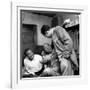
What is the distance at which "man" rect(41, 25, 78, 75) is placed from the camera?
164 centimetres

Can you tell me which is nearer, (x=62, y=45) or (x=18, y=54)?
(x=18, y=54)

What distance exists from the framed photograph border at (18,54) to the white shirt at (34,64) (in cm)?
7

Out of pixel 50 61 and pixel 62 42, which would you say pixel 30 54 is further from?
pixel 62 42

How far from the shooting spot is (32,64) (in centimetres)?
160

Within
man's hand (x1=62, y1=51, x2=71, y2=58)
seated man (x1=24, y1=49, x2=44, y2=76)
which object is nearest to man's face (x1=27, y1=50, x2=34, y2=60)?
seated man (x1=24, y1=49, x2=44, y2=76)

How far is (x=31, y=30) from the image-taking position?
160 cm

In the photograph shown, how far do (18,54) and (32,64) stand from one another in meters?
0.14

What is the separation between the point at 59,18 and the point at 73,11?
0.45ft

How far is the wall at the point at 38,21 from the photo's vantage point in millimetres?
1595

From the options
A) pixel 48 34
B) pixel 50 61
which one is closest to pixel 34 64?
pixel 50 61

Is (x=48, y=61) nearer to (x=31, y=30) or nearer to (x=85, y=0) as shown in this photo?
(x=31, y=30)

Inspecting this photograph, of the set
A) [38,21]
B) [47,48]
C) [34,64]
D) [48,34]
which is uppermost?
[38,21]

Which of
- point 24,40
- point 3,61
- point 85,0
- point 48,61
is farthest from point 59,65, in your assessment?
point 85,0

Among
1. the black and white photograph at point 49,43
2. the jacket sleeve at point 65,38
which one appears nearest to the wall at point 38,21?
the black and white photograph at point 49,43
